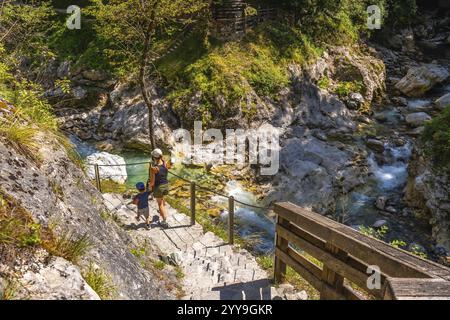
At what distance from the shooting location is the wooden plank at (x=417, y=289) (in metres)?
2.52

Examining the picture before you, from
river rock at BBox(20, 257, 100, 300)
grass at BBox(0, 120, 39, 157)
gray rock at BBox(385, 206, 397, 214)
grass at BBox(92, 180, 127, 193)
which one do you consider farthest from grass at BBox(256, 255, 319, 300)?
gray rock at BBox(385, 206, 397, 214)

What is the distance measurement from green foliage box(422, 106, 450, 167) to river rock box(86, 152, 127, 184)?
35.7ft

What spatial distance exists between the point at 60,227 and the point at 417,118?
58.9 feet

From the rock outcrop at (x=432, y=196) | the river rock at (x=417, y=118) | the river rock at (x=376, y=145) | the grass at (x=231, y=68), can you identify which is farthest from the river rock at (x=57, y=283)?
the river rock at (x=417, y=118)

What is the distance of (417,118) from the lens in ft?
57.1

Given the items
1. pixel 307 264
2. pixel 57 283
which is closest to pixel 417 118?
pixel 307 264

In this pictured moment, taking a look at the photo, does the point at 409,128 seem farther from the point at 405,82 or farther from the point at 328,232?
the point at 328,232

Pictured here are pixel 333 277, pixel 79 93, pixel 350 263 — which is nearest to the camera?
pixel 350 263

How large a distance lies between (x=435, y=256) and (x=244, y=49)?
1281 cm

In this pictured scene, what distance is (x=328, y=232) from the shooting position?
164 inches

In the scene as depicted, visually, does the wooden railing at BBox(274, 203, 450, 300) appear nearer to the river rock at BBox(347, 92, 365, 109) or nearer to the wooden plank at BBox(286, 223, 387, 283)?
the wooden plank at BBox(286, 223, 387, 283)

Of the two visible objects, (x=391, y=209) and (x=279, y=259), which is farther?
(x=391, y=209)

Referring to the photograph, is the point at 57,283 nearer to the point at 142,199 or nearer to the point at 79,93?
the point at 142,199

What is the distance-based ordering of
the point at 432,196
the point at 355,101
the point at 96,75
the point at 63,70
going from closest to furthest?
the point at 432,196 < the point at 96,75 < the point at 355,101 < the point at 63,70
